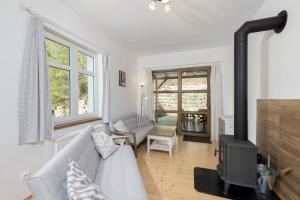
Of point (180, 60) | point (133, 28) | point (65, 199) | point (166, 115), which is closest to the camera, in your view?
point (65, 199)

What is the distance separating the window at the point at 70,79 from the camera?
2334mm

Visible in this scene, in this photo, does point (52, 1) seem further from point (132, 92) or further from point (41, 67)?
point (132, 92)

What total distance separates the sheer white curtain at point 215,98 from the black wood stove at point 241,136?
2235 mm

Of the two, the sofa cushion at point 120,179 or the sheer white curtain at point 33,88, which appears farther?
the sheer white curtain at point 33,88

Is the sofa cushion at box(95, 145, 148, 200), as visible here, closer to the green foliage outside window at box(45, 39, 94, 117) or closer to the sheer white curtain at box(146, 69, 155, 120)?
the green foliage outside window at box(45, 39, 94, 117)

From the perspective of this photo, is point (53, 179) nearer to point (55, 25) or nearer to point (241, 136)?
point (55, 25)

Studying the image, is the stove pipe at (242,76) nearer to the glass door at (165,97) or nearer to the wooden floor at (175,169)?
the wooden floor at (175,169)

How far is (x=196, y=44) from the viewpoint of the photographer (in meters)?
4.02

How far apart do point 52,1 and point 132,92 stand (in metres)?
3.04

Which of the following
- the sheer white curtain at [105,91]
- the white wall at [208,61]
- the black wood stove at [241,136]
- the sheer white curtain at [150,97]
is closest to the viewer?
the black wood stove at [241,136]

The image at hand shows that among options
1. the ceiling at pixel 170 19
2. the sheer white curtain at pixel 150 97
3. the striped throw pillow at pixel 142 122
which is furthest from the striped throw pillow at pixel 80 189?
the sheer white curtain at pixel 150 97

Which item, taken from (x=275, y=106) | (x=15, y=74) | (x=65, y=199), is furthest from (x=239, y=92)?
(x=15, y=74)

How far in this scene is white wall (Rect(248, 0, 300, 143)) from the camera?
1718 millimetres

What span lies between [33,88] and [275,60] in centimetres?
330
